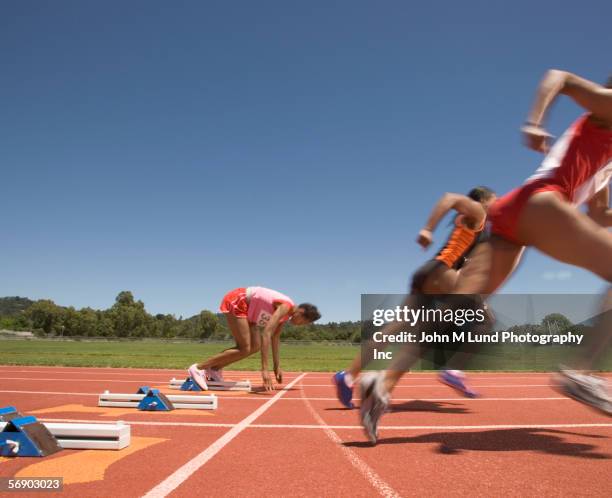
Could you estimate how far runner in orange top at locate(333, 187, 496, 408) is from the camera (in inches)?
125

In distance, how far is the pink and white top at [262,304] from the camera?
680cm

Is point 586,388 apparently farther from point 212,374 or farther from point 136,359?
point 136,359

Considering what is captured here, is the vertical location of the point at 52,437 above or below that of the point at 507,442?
above

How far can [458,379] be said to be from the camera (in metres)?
5.39

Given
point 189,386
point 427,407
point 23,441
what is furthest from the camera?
point 189,386

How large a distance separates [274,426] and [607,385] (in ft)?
7.87

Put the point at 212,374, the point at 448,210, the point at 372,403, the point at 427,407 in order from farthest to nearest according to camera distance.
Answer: the point at 212,374 < the point at 427,407 < the point at 448,210 < the point at 372,403

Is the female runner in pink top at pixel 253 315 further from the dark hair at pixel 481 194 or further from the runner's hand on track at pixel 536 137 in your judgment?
the runner's hand on track at pixel 536 137

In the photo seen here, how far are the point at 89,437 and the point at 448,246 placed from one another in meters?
2.81

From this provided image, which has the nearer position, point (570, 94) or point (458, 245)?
point (570, 94)

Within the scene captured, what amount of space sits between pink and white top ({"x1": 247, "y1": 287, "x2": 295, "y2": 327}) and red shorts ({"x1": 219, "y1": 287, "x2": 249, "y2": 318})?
8 cm

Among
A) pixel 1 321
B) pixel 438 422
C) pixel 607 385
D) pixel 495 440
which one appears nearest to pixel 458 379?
pixel 438 422

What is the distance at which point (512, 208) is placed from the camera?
2578 millimetres

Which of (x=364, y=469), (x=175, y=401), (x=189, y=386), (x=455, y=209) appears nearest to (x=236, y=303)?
(x=189, y=386)
